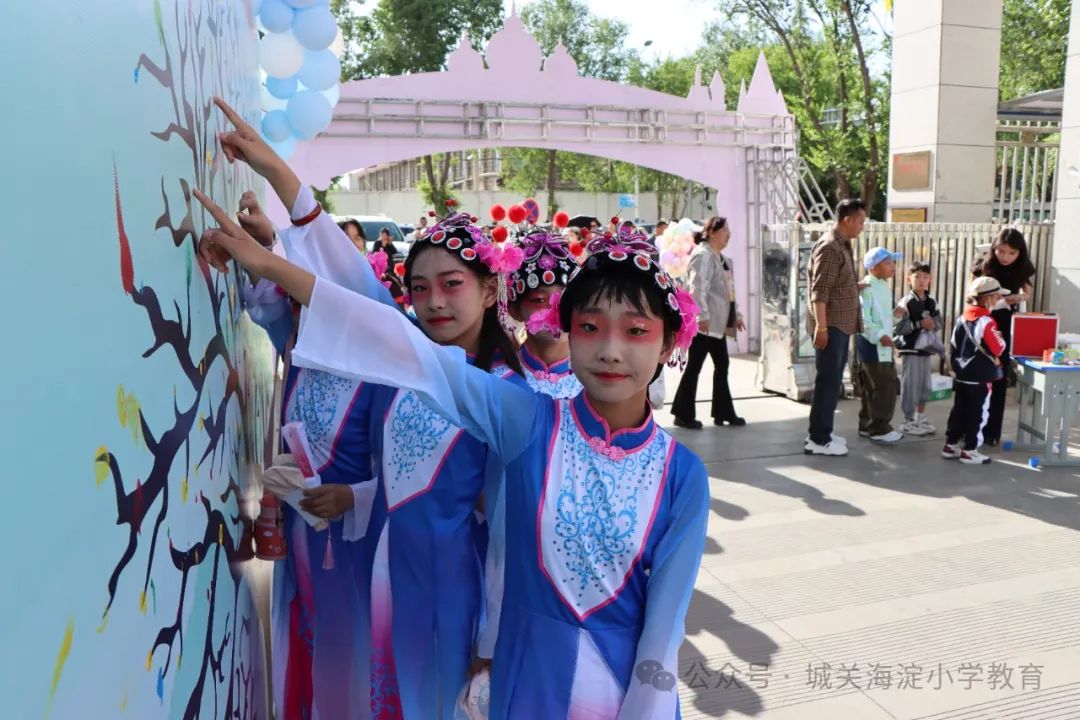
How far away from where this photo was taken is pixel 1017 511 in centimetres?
525

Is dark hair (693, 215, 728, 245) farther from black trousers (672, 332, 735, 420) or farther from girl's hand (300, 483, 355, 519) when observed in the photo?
girl's hand (300, 483, 355, 519)

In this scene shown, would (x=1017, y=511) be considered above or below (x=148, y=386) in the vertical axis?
below

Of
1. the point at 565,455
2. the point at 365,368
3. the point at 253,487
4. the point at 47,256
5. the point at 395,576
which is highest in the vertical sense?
the point at 47,256

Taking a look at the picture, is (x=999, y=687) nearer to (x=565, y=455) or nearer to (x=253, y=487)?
(x=565, y=455)

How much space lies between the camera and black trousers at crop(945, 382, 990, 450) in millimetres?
6203

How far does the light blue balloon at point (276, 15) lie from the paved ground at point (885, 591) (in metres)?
2.74

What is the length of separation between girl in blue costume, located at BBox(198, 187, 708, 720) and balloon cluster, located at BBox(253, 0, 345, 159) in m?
1.85

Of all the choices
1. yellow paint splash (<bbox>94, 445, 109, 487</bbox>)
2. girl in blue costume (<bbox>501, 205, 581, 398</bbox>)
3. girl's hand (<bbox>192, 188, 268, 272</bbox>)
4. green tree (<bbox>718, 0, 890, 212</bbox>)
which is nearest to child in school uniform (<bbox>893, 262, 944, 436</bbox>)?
girl in blue costume (<bbox>501, 205, 581, 398</bbox>)

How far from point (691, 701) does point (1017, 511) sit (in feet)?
9.88

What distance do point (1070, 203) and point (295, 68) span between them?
7.65 meters

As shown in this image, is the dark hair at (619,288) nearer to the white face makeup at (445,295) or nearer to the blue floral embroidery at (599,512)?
the blue floral embroidery at (599,512)

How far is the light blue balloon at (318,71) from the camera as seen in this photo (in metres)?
3.50

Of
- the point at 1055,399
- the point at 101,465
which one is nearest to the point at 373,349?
the point at 101,465

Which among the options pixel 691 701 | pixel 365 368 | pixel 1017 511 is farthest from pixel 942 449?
pixel 365 368
